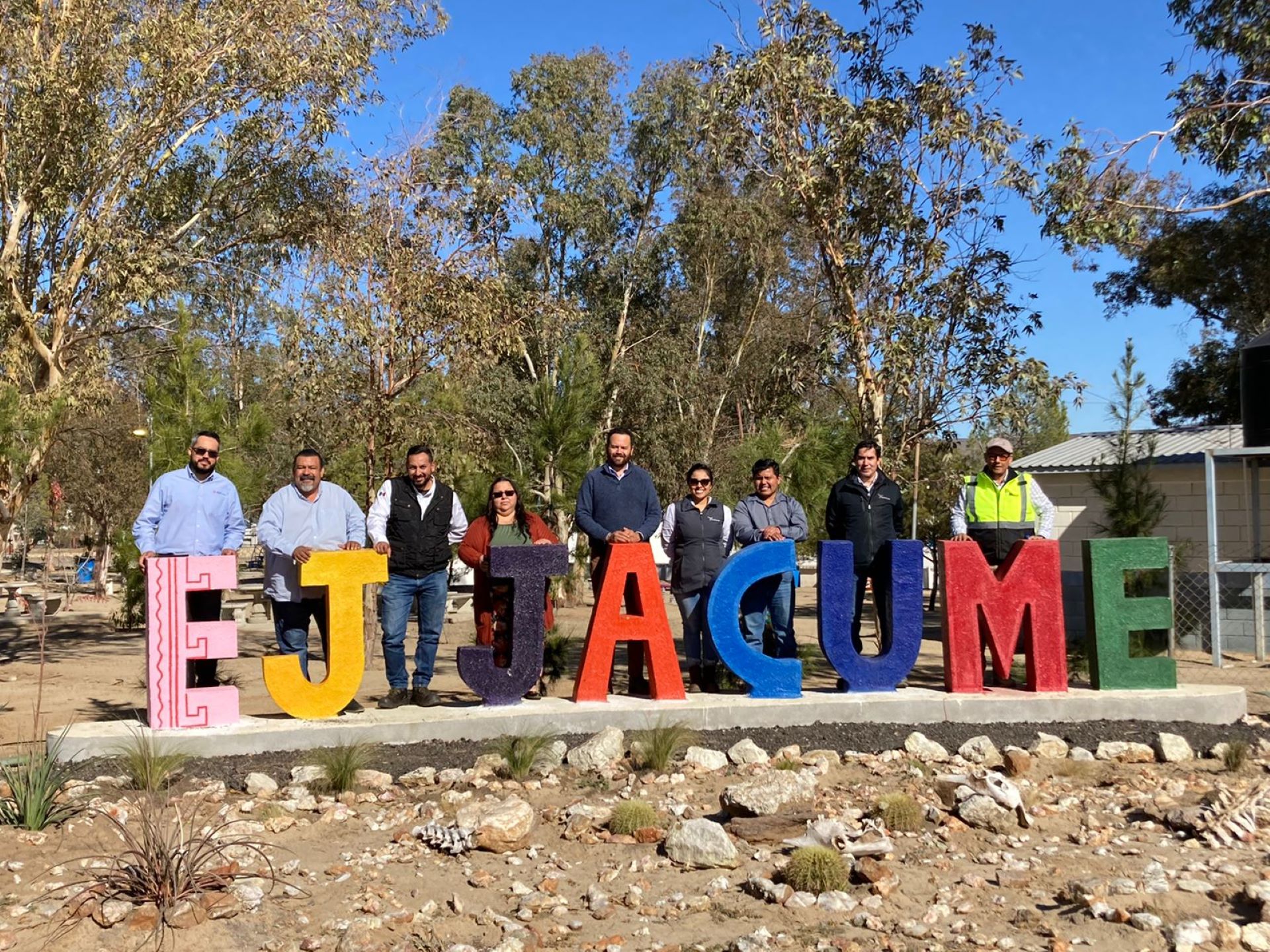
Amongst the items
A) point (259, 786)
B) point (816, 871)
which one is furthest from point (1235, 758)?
point (259, 786)

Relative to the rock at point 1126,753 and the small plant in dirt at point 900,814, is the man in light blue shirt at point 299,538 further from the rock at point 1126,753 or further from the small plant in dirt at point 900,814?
the rock at point 1126,753

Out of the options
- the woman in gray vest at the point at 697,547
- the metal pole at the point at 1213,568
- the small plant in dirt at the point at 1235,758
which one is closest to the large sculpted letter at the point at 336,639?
the woman in gray vest at the point at 697,547

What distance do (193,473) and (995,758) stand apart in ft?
17.9

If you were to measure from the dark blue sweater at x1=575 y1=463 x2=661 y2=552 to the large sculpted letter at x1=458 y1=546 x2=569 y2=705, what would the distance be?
50 cm

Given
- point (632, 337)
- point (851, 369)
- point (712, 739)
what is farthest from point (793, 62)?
point (632, 337)

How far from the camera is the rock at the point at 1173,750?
7.13 metres

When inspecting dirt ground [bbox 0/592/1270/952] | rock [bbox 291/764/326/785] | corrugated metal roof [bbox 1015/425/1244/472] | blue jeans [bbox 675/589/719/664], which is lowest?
dirt ground [bbox 0/592/1270/952]

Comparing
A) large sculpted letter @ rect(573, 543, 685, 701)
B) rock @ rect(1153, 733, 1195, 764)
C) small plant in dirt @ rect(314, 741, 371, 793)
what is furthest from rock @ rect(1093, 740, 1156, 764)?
small plant in dirt @ rect(314, 741, 371, 793)

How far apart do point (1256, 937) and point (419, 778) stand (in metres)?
4.22

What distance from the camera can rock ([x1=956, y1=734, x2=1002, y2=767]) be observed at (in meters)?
7.03

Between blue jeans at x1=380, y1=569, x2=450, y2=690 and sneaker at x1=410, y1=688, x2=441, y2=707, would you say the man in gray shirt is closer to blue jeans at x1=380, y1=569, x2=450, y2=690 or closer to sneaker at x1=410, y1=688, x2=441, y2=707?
blue jeans at x1=380, y1=569, x2=450, y2=690

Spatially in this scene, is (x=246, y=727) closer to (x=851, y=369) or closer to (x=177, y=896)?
(x=177, y=896)

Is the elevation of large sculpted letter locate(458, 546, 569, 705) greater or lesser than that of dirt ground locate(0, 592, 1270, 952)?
greater

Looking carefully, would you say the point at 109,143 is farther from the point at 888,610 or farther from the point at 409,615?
the point at 888,610
